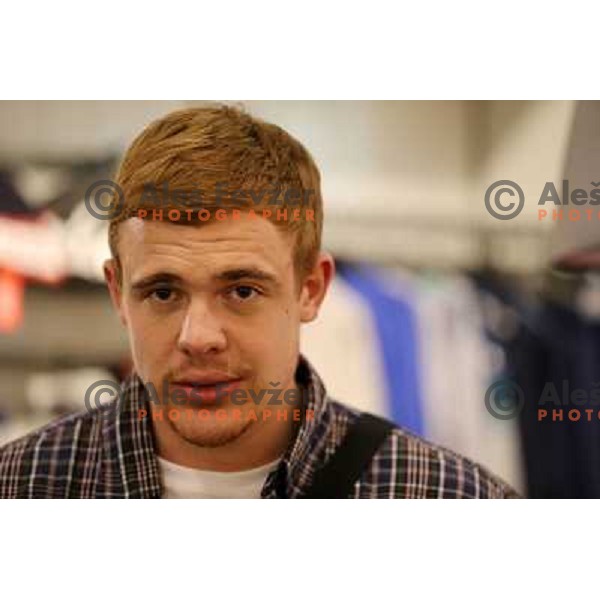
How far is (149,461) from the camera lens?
2047 millimetres

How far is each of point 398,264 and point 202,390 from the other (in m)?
0.52

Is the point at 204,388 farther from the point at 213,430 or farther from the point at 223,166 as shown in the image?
the point at 223,166

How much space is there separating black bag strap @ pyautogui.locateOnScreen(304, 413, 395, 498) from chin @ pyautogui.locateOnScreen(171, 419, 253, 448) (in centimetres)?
20

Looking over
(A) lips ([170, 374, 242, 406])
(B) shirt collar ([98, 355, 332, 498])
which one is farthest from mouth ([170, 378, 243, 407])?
(B) shirt collar ([98, 355, 332, 498])

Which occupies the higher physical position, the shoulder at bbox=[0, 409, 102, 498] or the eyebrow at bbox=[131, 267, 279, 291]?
the eyebrow at bbox=[131, 267, 279, 291]

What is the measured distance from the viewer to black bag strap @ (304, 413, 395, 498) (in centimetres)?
204

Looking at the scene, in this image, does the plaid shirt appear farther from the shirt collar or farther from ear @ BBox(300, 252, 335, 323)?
ear @ BBox(300, 252, 335, 323)

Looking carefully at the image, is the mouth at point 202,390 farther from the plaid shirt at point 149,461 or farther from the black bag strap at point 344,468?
the black bag strap at point 344,468

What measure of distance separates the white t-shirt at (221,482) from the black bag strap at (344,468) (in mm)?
104

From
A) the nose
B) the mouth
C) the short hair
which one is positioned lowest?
the mouth

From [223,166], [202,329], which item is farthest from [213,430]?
[223,166]

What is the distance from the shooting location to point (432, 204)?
2105mm
